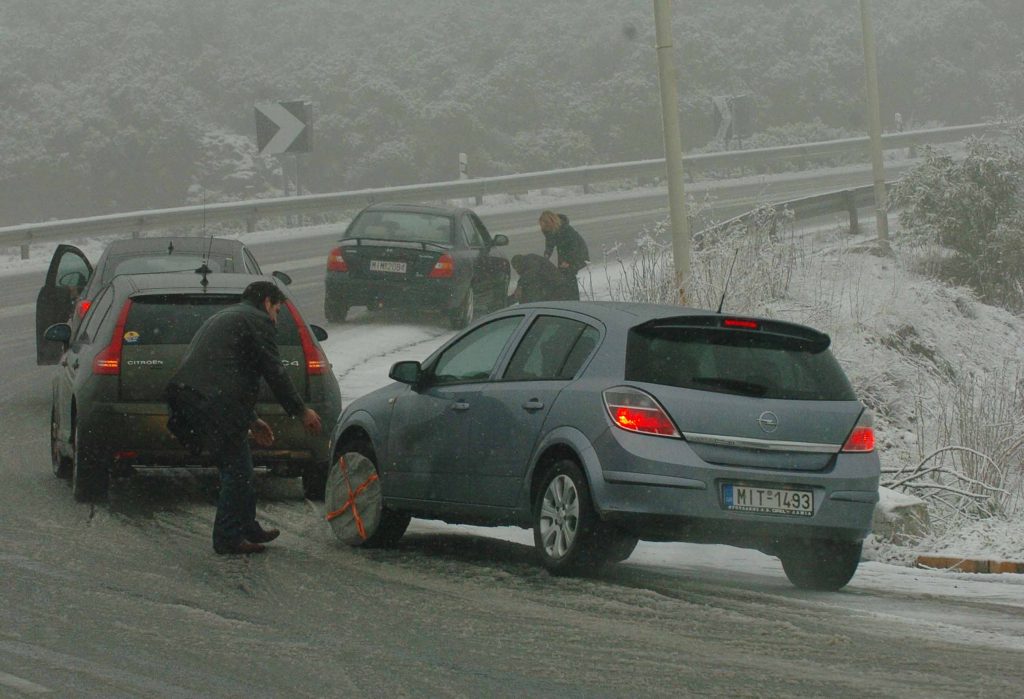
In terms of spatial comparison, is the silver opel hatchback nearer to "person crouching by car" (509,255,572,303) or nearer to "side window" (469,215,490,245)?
"person crouching by car" (509,255,572,303)

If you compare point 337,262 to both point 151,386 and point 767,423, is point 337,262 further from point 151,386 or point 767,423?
point 767,423

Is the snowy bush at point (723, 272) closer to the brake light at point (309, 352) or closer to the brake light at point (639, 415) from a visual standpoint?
the brake light at point (309, 352)

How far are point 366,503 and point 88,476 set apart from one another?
6.88ft

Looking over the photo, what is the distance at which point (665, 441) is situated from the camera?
8.54 metres

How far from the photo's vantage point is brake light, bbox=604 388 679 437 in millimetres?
8555

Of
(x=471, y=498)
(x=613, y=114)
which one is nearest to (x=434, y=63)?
(x=613, y=114)

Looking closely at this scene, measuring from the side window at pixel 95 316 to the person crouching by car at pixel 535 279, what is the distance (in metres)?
6.33

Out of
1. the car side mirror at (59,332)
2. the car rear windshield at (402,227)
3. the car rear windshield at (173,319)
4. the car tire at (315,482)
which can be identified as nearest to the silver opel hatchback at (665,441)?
the car tire at (315,482)

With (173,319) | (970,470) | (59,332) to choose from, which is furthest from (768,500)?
(59,332)

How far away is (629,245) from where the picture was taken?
3234 cm

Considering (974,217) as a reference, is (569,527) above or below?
below

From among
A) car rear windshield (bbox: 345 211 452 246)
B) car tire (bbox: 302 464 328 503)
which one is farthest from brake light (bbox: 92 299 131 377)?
car rear windshield (bbox: 345 211 452 246)

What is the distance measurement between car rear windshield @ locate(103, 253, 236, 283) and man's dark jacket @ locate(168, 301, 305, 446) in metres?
5.83

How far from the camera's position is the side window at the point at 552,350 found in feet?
30.0
